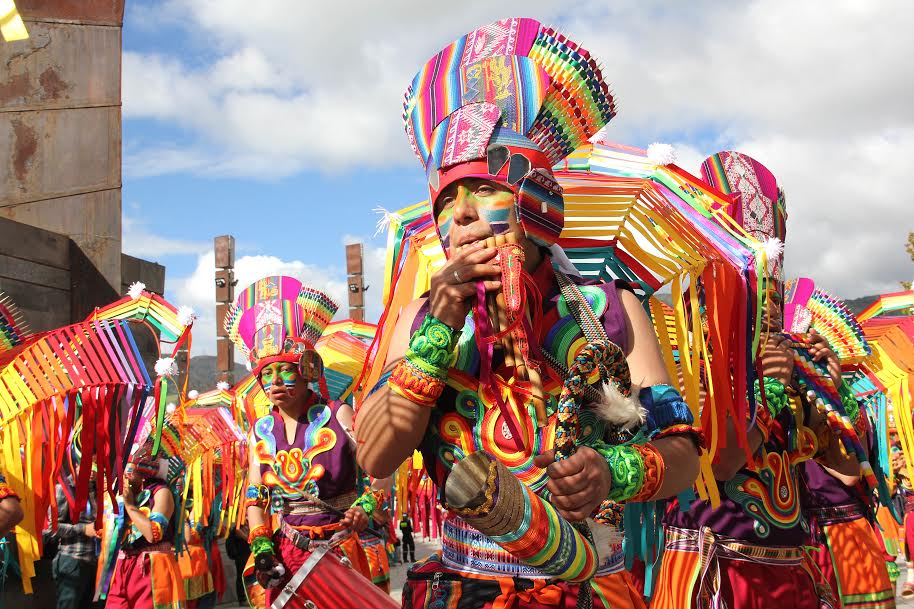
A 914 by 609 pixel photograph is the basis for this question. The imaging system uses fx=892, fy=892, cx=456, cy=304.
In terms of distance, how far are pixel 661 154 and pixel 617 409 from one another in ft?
3.63

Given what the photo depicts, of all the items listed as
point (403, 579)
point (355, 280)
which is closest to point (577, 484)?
point (403, 579)

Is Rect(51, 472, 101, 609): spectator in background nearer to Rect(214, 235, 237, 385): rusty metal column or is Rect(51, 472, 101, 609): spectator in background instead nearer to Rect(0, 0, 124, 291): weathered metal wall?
Rect(0, 0, 124, 291): weathered metal wall

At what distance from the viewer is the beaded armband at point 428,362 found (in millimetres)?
1979

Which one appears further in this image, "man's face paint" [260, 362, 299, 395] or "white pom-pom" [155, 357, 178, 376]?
"man's face paint" [260, 362, 299, 395]

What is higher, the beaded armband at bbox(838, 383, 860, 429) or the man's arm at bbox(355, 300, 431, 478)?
the beaded armband at bbox(838, 383, 860, 429)

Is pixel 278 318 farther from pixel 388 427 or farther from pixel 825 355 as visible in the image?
pixel 388 427

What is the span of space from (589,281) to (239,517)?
7.22 meters

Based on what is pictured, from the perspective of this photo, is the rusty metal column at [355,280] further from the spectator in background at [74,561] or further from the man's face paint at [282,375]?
the man's face paint at [282,375]

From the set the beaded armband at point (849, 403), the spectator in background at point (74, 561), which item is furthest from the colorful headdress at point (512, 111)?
the spectator in background at point (74, 561)

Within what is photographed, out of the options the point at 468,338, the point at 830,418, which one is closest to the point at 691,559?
the point at 830,418

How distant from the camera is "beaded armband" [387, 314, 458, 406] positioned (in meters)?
1.98

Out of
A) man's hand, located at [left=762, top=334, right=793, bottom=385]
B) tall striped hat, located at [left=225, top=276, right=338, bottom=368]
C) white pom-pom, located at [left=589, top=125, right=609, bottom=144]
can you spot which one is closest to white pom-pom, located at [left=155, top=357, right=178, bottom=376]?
tall striped hat, located at [left=225, top=276, right=338, bottom=368]

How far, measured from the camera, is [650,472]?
6.11 feet

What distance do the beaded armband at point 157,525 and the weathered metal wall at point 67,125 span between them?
95.2 inches
